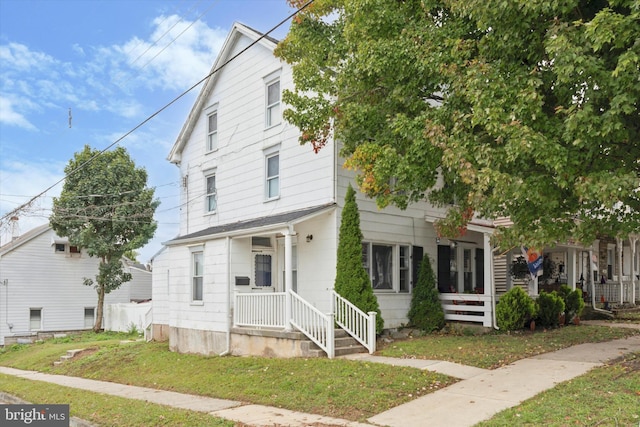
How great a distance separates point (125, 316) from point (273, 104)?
53.7 ft

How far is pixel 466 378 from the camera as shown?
36.0 feet

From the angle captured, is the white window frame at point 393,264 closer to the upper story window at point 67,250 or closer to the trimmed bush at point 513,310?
the trimmed bush at point 513,310

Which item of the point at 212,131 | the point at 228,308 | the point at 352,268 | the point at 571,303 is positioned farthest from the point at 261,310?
the point at 571,303

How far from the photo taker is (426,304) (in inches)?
664

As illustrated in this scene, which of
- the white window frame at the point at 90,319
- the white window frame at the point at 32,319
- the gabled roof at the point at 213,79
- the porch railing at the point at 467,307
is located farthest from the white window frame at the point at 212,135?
the white window frame at the point at 90,319

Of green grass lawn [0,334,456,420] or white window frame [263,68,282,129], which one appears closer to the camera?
green grass lawn [0,334,456,420]

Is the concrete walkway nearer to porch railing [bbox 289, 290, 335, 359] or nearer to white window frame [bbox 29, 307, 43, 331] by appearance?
porch railing [bbox 289, 290, 335, 359]

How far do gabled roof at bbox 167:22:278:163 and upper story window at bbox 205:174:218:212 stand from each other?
2307 millimetres

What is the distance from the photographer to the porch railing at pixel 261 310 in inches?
580

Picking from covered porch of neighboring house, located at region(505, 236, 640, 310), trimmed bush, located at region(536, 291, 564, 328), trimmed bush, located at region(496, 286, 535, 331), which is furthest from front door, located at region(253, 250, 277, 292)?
covered porch of neighboring house, located at region(505, 236, 640, 310)

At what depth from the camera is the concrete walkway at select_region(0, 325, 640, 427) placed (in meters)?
8.72

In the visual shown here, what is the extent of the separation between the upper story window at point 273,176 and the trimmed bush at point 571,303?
998 cm

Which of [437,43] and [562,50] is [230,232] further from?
[562,50]

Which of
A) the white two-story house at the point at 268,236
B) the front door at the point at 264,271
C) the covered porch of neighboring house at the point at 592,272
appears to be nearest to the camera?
the white two-story house at the point at 268,236
